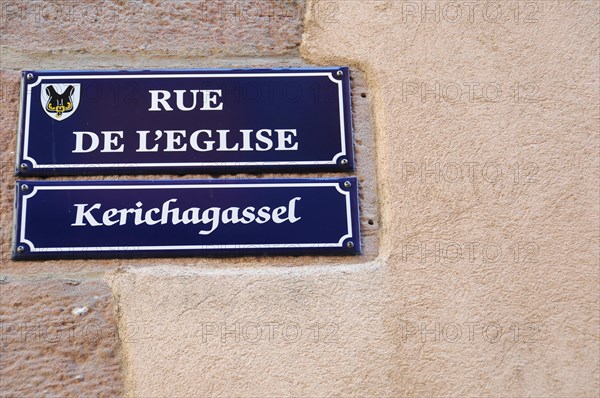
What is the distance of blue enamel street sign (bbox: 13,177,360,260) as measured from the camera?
44.0 inches

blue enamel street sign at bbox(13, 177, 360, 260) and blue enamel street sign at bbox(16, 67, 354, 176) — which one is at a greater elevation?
blue enamel street sign at bbox(16, 67, 354, 176)

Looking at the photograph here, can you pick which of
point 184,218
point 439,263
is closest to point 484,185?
point 439,263

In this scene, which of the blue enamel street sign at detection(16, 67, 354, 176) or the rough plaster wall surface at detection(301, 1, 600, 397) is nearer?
the rough plaster wall surface at detection(301, 1, 600, 397)

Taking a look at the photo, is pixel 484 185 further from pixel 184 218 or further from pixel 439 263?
pixel 184 218

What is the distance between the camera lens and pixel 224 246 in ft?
3.68

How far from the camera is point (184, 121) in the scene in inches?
46.8

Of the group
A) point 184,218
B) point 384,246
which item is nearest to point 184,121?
point 184,218

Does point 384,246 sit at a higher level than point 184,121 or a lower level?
lower

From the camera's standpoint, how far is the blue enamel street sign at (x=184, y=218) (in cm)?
112

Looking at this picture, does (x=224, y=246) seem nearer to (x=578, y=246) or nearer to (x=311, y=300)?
(x=311, y=300)

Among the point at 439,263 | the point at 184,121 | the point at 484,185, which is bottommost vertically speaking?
the point at 439,263

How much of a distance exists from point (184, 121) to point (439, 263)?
502 millimetres

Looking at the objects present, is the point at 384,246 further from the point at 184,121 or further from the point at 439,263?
the point at 184,121

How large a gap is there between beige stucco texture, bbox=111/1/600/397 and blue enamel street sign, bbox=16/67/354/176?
0.08 metres
